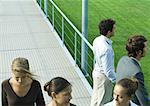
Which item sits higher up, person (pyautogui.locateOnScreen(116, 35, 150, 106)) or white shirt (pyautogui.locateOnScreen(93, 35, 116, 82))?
person (pyautogui.locateOnScreen(116, 35, 150, 106))

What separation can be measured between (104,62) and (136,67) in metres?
0.97

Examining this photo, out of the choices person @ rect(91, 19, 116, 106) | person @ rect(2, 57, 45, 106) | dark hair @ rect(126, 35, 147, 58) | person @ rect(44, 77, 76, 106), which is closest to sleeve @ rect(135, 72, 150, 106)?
dark hair @ rect(126, 35, 147, 58)

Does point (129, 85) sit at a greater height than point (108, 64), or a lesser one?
greater

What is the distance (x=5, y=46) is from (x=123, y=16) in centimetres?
617

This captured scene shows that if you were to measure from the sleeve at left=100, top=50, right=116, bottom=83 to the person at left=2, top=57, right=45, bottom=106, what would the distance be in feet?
3.56

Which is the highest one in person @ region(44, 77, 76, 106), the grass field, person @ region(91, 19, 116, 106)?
person @ region(44, 77, 76, 106)

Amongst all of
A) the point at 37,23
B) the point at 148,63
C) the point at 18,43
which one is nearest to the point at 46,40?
the point at 18,43

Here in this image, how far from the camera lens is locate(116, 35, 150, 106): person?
337 centimetres

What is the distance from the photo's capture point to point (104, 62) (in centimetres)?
435

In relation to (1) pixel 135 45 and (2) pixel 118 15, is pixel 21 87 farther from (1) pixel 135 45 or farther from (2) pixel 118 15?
(2) pixel 118 15

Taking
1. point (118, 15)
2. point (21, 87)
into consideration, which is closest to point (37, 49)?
point (21, 87)

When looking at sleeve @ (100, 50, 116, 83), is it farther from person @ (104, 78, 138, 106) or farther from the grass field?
the grass field

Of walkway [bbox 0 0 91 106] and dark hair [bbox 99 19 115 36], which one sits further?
walkway [bbox 0 0 91 106]

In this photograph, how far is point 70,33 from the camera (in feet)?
33.8
